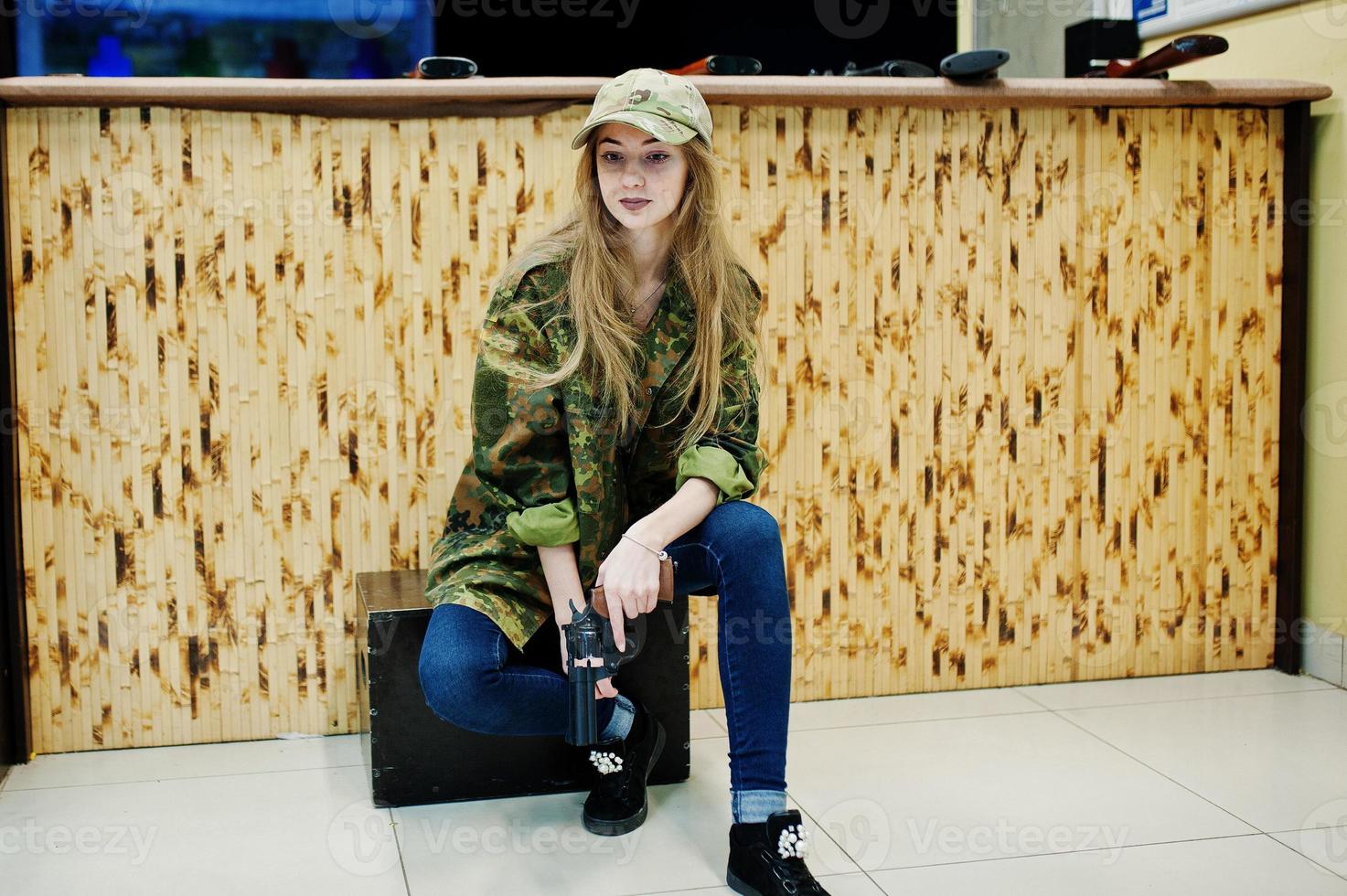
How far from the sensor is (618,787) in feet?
6.02

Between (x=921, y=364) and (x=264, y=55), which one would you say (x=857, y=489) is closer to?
(x=921, y=364)

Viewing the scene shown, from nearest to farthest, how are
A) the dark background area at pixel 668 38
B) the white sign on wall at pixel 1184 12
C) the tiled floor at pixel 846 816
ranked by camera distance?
the tiled floor at pixel 846 816 → the white sign on wall at pixel 1184 12 → the dark background area at pixel 668 38

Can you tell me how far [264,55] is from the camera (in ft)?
12.6

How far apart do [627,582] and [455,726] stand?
48 centimetres

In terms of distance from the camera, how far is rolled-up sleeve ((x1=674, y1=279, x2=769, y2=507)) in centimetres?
170

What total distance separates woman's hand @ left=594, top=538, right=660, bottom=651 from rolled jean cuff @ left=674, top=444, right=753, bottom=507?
0.46 feet

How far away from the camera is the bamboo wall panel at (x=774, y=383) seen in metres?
Answer: 2.13

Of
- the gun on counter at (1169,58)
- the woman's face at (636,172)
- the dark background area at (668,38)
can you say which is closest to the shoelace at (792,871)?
the woman's face at (636,172)
